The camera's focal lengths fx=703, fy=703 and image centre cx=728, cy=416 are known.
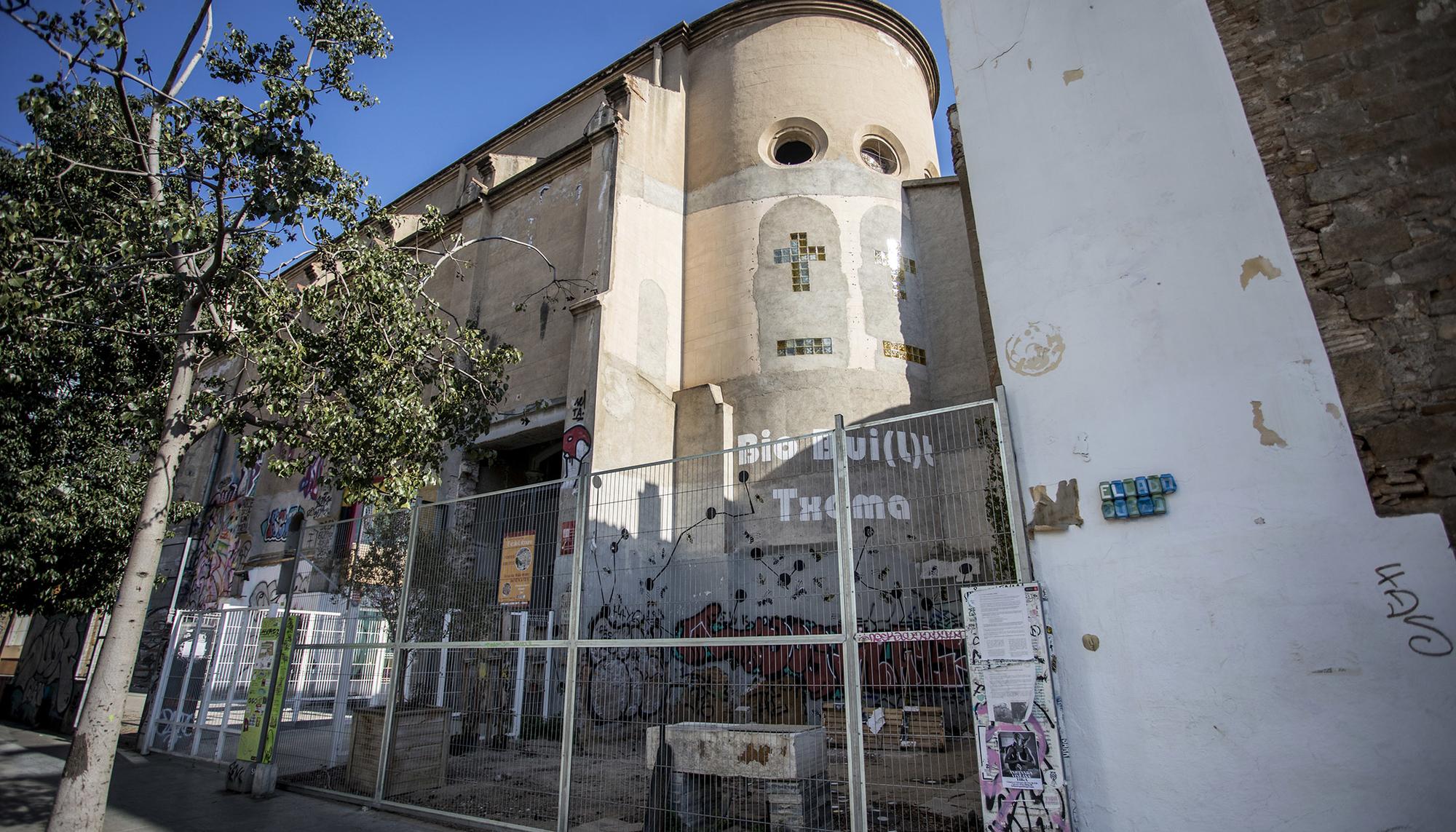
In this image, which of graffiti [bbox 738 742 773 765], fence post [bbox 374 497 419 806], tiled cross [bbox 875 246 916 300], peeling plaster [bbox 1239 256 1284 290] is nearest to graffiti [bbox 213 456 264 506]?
fence post [bbox 374 497 419 806]

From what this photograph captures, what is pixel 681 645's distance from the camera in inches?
240

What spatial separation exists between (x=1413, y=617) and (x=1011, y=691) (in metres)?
2.34

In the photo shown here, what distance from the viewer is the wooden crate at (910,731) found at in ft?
17.8

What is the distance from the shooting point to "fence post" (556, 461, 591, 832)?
6.30 metres

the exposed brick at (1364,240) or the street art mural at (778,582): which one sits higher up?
the exposed brick at (1364,240)

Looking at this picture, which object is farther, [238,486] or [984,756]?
[238,486]

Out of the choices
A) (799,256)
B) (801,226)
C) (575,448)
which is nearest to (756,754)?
(575,448)

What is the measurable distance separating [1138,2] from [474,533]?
27.6ft

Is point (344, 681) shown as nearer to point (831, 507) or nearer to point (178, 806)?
point (178, 806)

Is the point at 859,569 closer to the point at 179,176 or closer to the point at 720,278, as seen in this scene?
the point at 179,176

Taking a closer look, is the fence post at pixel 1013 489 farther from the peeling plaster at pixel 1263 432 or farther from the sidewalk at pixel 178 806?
the sidewalk at pixel 178 806

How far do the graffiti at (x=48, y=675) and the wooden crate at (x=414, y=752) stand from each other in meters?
10.9

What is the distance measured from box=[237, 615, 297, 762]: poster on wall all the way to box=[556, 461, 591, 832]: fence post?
3.82 metres

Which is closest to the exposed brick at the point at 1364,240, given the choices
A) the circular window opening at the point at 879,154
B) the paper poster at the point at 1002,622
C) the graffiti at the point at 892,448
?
the graffiti at the point at 892,448
